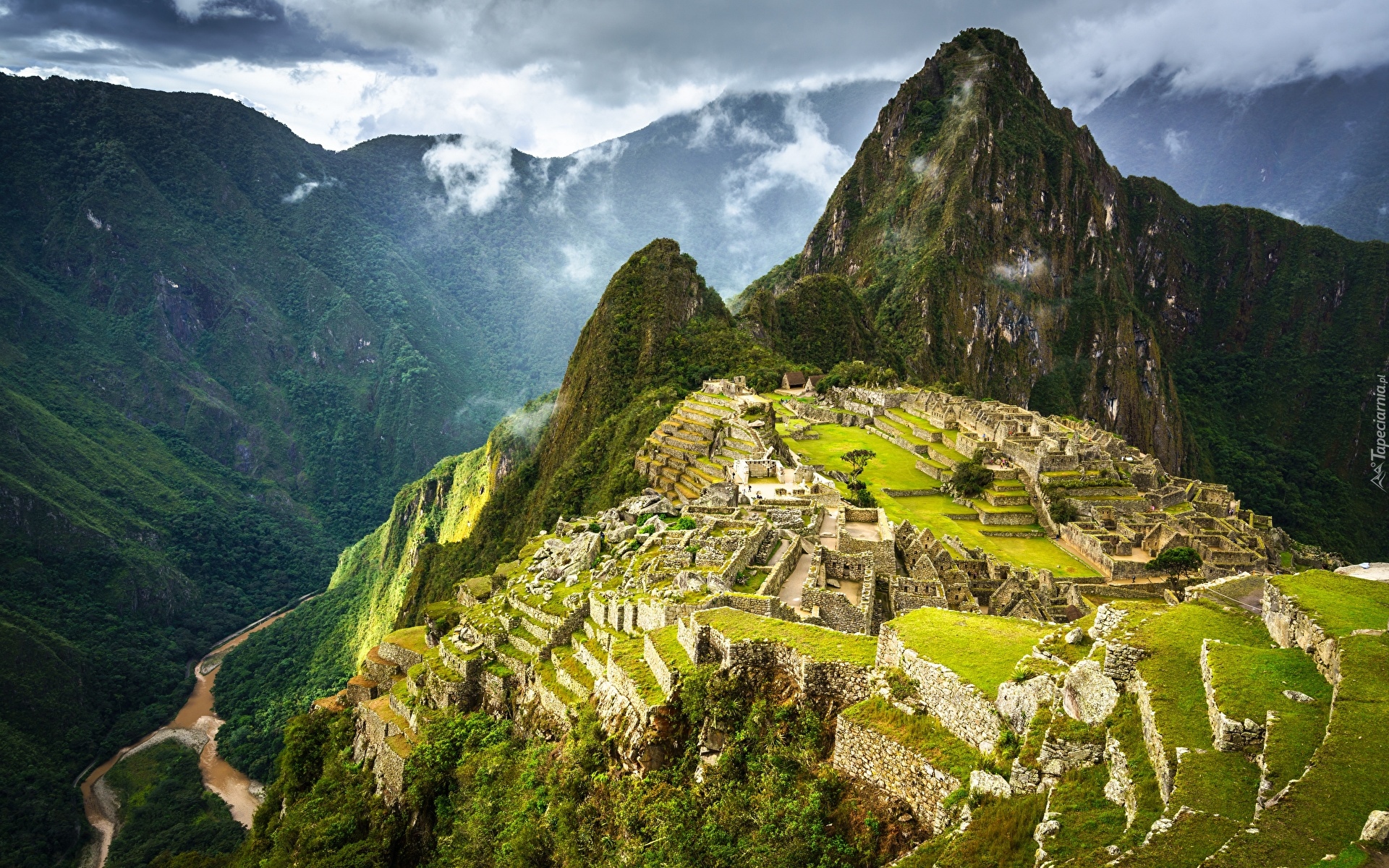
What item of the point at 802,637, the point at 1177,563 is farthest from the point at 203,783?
the point at 1177,563

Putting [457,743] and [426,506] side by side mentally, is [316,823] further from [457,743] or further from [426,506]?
[426,506]

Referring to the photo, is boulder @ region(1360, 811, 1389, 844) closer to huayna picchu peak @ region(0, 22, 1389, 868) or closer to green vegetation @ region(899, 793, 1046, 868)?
huayna picchu peak @ region(0, 22, 1389, 868)

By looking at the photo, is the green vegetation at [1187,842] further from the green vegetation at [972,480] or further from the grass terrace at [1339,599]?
A: the green vegetation at [972,480]

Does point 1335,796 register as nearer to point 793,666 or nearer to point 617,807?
point 793,666

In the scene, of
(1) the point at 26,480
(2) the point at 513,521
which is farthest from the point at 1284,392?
(1) the point at 26,480

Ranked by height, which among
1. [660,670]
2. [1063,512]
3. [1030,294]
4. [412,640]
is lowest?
[412,640]

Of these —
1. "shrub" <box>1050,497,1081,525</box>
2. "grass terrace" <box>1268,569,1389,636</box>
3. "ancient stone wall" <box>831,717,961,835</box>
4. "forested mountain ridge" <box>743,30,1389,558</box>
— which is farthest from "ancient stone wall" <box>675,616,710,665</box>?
"forested mountain ridge" <box>743,30,1389,558</box>
